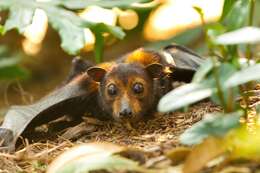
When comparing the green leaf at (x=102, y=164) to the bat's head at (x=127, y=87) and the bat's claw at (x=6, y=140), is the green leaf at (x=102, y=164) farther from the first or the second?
the bat's head at (x=127, y=87)

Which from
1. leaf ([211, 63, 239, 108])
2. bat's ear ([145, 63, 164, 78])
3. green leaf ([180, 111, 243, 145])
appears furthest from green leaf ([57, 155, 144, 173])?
bat's ear ([145, 63, 164, 78])

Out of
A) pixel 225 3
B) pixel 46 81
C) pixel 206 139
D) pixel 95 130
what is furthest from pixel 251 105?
pixel 46 81

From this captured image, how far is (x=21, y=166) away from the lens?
457cm

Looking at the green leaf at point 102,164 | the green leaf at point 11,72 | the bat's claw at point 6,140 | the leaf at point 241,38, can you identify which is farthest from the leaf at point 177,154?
the green leaf at point 11,72

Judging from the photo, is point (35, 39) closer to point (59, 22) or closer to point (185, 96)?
point (59, 22)

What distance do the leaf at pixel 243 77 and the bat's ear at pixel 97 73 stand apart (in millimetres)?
2480

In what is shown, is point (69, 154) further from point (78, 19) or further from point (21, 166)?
point (78, 19)

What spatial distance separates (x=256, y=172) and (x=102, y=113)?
2818 mm

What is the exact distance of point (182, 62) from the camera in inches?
243

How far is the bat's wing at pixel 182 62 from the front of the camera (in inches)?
237

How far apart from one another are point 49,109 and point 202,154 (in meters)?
2.58

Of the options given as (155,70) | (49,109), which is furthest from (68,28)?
(155,70)

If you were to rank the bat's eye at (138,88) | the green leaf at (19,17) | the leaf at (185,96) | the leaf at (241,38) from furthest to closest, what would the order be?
1. the bat's eye at (138,88)
2. the green leaf at (19,17)
3. the leaf at (185,96)
4. the leaf at (241,38)

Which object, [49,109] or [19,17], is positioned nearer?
[19,17]
